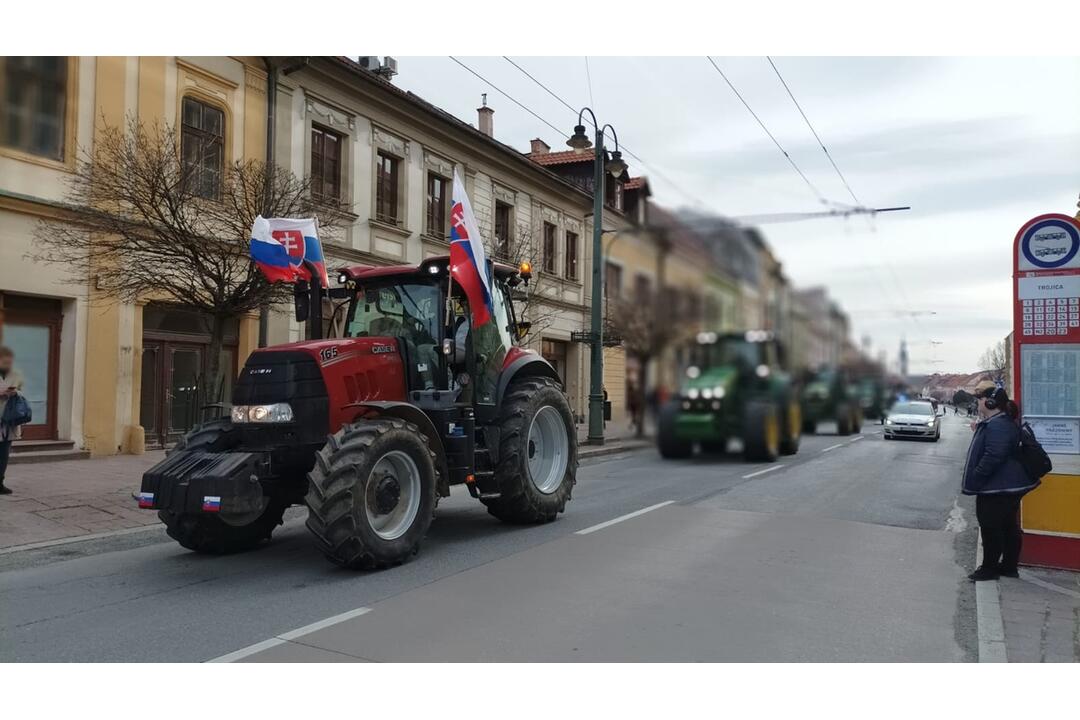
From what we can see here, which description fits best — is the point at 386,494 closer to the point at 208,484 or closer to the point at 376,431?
the point at 376,431

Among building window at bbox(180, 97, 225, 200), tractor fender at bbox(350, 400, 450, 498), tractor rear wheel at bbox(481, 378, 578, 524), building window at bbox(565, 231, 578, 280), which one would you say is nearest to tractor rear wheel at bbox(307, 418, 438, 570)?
tractor fender at bbox(350, 400, 450, 498)

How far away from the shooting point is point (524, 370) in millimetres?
8312

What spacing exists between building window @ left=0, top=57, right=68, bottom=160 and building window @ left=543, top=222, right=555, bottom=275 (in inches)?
247

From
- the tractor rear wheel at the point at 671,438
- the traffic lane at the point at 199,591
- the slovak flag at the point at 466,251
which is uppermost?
the slovak flag at the point at 466,251

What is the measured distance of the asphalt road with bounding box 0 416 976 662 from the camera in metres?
4.41

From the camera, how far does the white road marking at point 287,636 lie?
429 centimetres

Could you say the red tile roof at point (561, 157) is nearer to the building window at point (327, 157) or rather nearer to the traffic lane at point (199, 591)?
the traffic lane at point (199, 591)

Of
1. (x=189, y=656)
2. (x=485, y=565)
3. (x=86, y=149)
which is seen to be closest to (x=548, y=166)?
(x=189, y=656)

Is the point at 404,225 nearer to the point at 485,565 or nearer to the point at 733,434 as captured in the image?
the point at 485,565

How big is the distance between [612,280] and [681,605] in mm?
3975

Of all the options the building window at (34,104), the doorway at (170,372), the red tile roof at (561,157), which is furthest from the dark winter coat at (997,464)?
the doorway at (170,372)

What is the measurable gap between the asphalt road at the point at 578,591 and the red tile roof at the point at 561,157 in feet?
3.02

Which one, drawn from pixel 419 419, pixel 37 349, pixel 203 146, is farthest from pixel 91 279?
pixel 419 419

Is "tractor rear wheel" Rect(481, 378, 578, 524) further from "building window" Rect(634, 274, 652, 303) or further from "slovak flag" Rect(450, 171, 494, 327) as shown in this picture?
"building window" Rect(634, 274, 652, 303)
